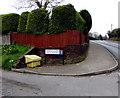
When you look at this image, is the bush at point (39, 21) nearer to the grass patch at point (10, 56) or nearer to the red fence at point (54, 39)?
the red fence at point (54, 39)

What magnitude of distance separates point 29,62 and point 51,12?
458cm

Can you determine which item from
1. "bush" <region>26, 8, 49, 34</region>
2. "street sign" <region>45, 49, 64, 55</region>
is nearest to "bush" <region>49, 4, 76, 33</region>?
"bush" <region>26, 8, 49, 34</region>

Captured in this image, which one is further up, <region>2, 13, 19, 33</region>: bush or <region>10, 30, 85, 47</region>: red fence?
<region>2, 13, 19, 33</region>: bush

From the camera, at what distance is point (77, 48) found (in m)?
10.1

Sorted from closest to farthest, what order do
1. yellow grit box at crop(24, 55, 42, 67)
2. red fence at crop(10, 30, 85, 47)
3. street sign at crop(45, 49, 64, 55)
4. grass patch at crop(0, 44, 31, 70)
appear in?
1. yellow grit box at crop(24, 55, 42, 67)
2. grass patch at crop(0, 44, 31, 70)
3. street sign at crop(45, 49, 64, 55)
4. red fence at crop(10, 30, 85, 47)

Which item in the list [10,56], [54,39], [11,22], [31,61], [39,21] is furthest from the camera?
[11,22]

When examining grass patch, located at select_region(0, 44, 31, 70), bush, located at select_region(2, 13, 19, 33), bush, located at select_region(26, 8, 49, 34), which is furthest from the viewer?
bush, located at select_region(2, 13, 19, 33)

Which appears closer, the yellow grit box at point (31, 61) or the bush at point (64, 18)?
the yellow grit box at point (31, 61)

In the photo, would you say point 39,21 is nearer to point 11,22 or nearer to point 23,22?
point 23,22

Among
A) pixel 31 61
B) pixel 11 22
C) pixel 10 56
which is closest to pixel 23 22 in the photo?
pixel 11 22

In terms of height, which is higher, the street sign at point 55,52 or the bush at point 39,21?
the bush at point 39,21

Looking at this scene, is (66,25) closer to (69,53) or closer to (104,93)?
(69,53)

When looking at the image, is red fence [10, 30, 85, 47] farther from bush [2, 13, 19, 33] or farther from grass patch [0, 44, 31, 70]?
bush [2, 13, 19, 33]

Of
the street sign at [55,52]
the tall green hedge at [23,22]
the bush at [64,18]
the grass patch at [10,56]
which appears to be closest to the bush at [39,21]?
the bush at [64,18]
